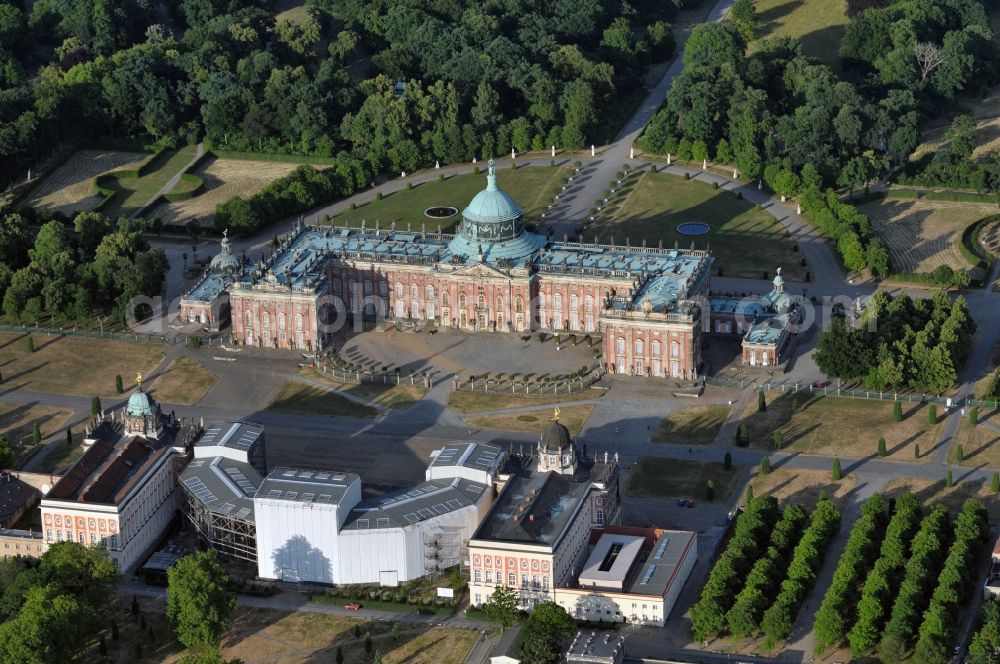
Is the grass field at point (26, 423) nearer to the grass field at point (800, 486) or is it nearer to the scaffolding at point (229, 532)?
the scaffolding at point (229, 532)

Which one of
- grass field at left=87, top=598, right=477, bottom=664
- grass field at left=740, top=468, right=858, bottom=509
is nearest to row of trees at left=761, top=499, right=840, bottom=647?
grass field at left=740, top=468, right=858, bottom=509

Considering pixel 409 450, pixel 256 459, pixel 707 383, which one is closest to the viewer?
pixel 256 459

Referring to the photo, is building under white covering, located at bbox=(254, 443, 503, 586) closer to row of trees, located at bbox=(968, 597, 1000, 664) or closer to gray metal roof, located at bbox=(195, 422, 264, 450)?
gray metal roof, located at bbox=(195, 422, 264, 450)

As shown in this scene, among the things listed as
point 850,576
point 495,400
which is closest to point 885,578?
point 850,576

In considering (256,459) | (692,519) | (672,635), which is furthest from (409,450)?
(672,635)

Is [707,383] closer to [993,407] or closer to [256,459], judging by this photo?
[993,407]

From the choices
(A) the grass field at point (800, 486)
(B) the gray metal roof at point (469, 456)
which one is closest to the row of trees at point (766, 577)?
(A) the grass field at point (800, 486)
